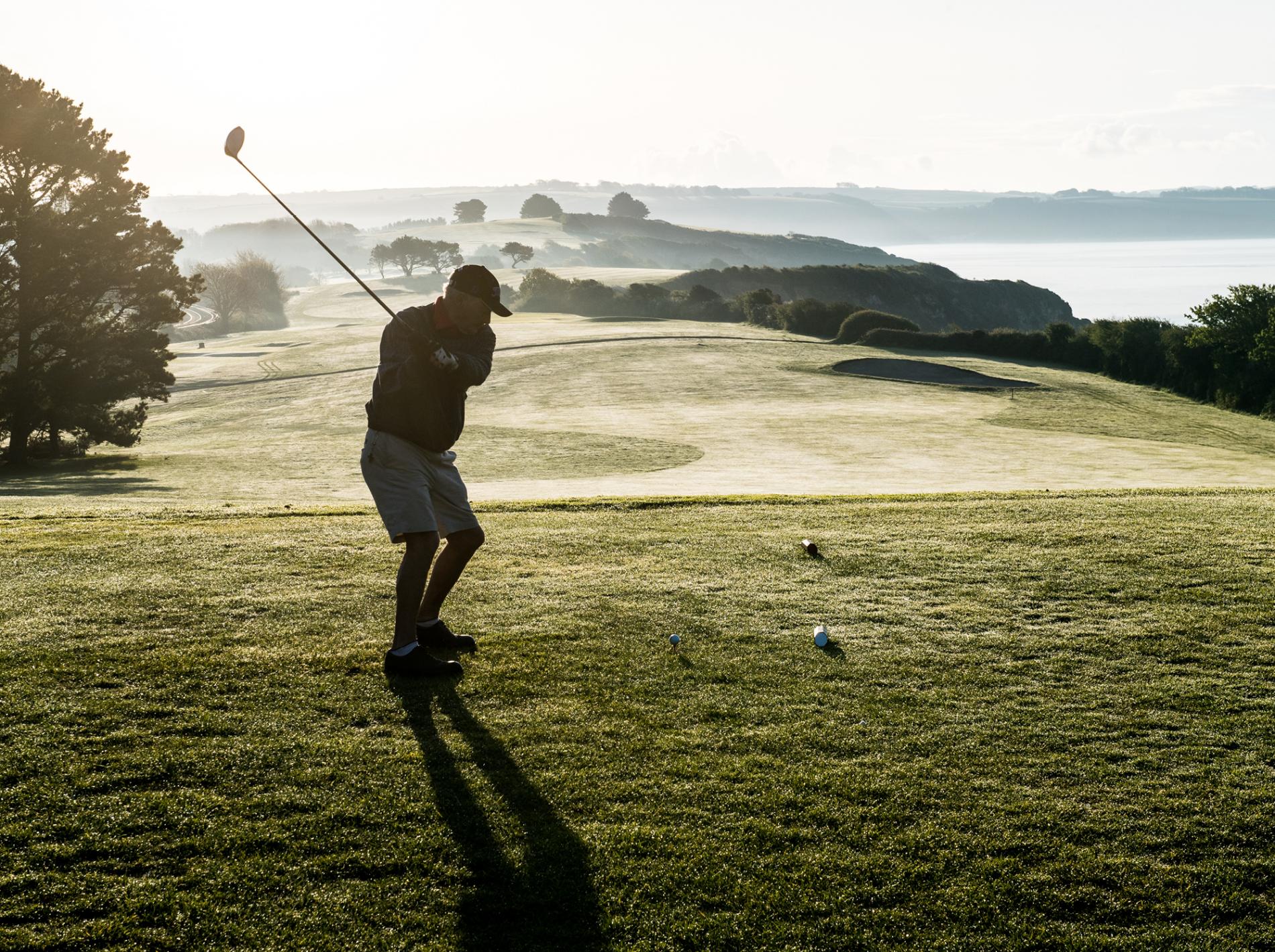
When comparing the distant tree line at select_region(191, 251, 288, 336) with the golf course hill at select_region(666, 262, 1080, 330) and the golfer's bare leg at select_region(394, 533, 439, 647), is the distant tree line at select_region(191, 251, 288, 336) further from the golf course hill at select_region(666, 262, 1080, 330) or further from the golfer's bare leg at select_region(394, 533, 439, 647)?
the golfer's bare leg at select_region(394, 533, 439, 647)

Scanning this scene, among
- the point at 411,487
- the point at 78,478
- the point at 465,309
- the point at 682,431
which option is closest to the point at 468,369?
the point at 465,309

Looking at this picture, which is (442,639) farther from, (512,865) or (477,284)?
(512,865)

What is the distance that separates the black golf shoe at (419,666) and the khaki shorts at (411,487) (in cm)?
87

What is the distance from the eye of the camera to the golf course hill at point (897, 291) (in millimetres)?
159375

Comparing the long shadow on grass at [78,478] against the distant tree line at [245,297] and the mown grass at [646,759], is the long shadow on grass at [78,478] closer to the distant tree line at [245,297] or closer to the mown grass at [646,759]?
the mown grass at [646,759]

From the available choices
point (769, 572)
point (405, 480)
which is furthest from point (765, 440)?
point (405, 480)

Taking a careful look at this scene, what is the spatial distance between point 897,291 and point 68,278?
143 meters

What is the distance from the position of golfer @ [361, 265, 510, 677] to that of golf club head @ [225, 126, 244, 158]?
2931 millimetres

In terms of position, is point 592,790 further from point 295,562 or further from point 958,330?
point 958,330

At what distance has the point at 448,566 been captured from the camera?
7.85 m

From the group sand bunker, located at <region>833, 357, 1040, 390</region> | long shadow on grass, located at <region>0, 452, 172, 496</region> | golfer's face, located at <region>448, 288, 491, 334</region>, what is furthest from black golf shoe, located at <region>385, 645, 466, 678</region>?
sand bunker, located at <region>833, 357, 1040, 390</region>

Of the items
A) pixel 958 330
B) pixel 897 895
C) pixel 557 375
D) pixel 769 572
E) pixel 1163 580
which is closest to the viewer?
pixel 897 895

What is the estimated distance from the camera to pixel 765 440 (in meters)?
37.6

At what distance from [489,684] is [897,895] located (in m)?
Answer: 3.43
